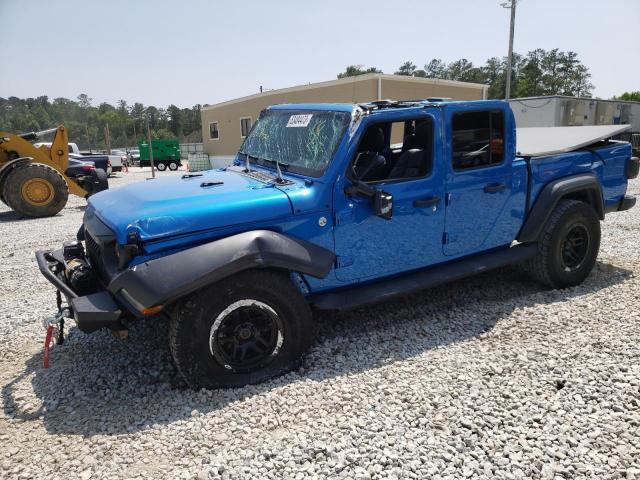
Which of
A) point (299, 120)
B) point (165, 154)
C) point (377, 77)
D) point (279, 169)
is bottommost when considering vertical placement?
point (165, 154)

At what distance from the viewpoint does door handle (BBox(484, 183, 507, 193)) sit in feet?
13.9

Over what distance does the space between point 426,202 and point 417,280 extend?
26.6 inches

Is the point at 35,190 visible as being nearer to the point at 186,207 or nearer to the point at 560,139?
the point at 186,207

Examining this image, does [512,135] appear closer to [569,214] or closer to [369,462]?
[569,214]

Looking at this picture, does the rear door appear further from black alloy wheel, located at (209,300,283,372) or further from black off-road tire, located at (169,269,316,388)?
black alloy wheel, located at (209,300,283,372)

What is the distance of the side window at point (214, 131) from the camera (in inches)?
1281

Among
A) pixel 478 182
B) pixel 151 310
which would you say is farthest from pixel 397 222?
pixel 151 310

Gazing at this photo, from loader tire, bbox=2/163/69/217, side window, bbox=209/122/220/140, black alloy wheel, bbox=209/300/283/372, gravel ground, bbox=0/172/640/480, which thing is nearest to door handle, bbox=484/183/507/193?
gravel ground, bbox=0/172/640/480

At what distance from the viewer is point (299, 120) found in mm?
4070

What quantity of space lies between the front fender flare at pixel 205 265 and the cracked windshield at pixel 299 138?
722 mm

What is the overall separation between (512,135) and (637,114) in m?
29.9

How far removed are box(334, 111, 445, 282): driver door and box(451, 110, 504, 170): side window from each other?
0.26 m

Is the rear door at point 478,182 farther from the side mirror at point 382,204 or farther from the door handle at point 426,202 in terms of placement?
the side mirror at point 382,204

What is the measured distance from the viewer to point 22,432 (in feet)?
9.32
